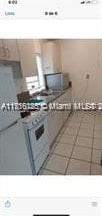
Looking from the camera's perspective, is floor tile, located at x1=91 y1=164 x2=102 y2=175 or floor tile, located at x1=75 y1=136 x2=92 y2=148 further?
floor tile, located at x1=75 y1=136 x2=92 y2=148

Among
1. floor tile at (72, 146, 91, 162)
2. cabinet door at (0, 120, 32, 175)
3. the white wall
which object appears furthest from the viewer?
floor tile at (72, 146, 91, 162)

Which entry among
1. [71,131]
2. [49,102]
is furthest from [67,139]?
[49,102]

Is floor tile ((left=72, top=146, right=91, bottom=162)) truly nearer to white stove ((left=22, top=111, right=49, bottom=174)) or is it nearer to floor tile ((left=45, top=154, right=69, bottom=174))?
floor tile ((left=45, top=154, right=69, bottom=174))

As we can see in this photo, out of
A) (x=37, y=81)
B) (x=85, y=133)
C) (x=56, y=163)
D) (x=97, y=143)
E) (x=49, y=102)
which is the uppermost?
(x=37, y=81)

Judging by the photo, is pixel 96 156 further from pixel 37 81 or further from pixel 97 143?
pixel 37 81

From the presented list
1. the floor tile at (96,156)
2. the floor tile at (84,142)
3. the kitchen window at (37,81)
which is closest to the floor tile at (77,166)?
the floor tile at (96,156)

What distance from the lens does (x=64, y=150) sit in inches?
66.4

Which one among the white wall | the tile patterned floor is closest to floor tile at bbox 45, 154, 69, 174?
the tile patterned floor

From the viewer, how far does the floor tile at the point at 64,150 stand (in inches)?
64.4

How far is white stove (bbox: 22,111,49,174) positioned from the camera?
3.89 ft

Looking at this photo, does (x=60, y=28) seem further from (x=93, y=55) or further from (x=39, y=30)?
(x=93, y=55)

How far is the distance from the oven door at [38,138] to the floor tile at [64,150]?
0.77ft

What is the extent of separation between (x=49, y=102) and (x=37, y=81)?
0.86ft

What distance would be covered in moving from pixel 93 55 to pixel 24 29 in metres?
0.44
